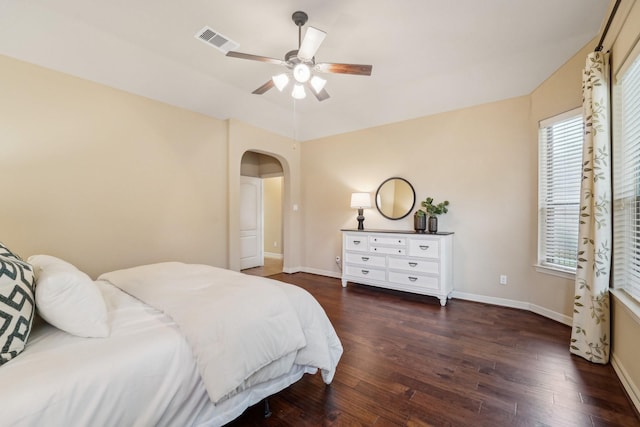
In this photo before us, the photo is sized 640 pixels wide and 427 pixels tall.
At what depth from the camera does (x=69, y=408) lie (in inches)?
36.9

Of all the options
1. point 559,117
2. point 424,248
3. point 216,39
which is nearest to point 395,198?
point 424,248

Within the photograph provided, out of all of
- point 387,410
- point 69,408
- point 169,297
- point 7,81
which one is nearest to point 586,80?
point 387,410

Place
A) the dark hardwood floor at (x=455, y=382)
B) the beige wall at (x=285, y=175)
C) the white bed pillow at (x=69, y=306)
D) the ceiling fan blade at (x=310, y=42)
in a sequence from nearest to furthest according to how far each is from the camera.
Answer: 1. the white bed pillow at (x=69, y=306)
2. the dark hardwood floor at (x=455, y=382)
3. the ceiling fan blade at (x=310, y=42)
4. the beige wall at (x=285, y=175)

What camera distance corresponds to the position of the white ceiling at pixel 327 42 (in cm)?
227

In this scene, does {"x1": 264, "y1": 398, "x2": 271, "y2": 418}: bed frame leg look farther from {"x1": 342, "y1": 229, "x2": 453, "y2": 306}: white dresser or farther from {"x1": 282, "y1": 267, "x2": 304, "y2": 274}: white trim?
{"x1": 282, "y1": 267, "x2": 304, "y2": 274}: white trim

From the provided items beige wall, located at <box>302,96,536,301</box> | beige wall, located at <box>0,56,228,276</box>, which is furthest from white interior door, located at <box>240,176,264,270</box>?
beige wall, located at <box>302,96,536,301</box>

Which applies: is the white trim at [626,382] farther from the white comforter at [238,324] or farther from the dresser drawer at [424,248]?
the white comforter at [238,324]

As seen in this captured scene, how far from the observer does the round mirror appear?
4117 millimetres

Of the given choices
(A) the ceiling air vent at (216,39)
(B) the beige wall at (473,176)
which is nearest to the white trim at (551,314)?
(B) the beige wall at (473,176)

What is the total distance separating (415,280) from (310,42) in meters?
3.05

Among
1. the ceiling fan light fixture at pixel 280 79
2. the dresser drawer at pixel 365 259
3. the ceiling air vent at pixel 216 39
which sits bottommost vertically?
the dresser drawer at pixel 365 259

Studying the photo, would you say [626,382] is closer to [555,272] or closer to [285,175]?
[555,272]

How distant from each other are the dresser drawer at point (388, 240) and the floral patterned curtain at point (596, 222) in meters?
1.83

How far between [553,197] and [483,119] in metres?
1.26
